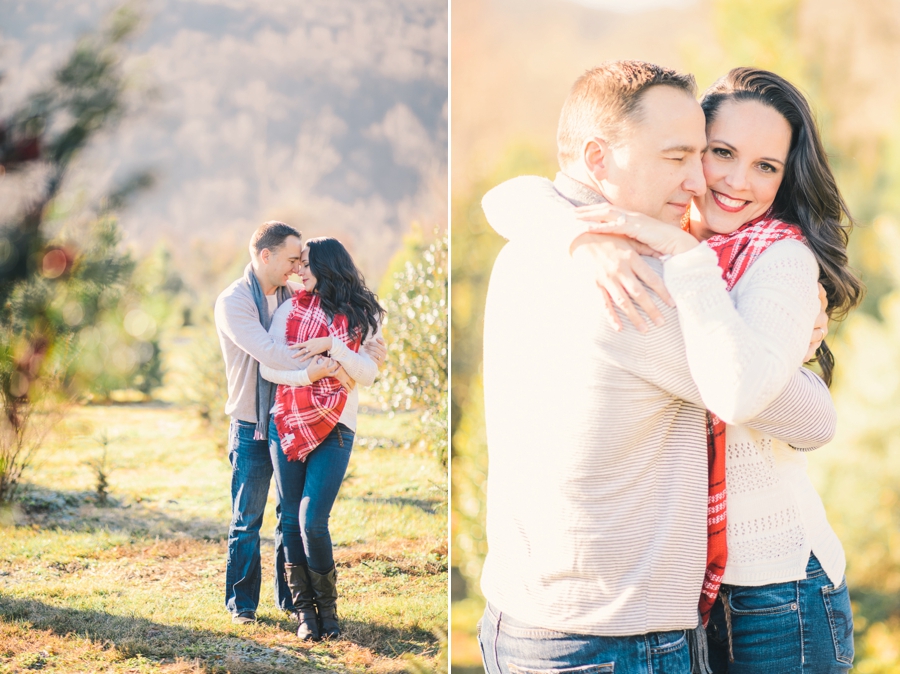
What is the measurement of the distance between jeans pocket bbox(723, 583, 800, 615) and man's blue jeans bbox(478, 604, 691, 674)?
0.20 metres

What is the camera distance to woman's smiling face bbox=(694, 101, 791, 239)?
159cm

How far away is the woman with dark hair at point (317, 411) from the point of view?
270cm

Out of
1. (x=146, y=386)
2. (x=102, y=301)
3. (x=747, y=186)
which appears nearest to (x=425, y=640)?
(x=146, y=386)

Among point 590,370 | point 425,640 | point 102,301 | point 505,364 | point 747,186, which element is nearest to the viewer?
point 590,370

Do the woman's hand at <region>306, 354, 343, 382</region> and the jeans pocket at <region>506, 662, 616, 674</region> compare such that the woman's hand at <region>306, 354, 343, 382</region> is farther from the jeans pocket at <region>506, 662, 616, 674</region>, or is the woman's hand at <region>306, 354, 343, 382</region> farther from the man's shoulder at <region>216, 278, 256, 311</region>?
the jeans pocket at <region>506, 662, 616, 674</region>

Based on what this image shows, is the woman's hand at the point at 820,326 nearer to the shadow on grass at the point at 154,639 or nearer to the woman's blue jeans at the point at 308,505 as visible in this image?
the woman's blue jeans at the point at 308,505

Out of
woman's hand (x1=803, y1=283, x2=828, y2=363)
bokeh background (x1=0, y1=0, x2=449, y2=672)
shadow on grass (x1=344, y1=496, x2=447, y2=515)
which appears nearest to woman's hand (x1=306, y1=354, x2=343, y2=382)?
bokeh background (x1=0, y1=0, x2=449, y2=672)

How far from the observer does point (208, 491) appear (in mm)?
2758

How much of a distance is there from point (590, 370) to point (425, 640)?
6.92 feet

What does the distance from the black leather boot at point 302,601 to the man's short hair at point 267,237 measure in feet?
3.71

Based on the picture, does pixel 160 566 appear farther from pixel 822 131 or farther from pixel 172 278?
pixel 822 131

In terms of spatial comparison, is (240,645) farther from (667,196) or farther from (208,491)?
(667,196)

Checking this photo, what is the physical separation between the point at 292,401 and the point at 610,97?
1682mm

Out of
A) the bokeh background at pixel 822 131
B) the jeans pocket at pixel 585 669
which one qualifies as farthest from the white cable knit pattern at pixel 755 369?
the bokeh background at pixel 822 131
